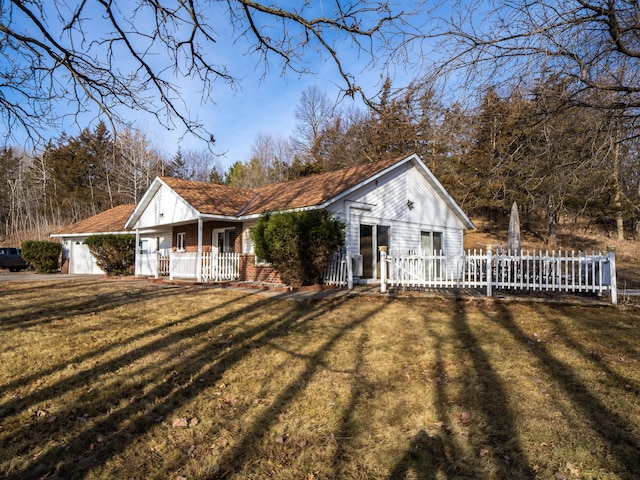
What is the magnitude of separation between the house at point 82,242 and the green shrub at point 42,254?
0.61 metres

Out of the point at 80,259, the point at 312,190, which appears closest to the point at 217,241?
the point at 312,190

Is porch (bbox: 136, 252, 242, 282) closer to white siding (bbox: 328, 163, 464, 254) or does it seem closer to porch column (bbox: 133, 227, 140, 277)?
porch column (bbox: 133, 227, 140, 277)

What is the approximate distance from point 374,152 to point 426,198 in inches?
589

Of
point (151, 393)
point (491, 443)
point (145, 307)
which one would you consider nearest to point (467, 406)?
point (491, 443)

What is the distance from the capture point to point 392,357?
5.52 meters

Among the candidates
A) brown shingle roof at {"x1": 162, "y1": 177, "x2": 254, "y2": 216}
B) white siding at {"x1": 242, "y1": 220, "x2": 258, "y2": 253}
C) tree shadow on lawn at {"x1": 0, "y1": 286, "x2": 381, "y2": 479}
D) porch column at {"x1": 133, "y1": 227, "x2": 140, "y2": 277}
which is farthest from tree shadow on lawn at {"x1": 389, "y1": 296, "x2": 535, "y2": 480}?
porch column at {"x1": 133, "y1": 227, "x2": 140, "y2": 277}

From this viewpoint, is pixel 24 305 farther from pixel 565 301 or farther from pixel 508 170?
pixel 565 301

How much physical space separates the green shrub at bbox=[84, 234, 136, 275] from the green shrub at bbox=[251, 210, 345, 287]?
39.4 ft

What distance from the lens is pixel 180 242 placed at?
20328mm

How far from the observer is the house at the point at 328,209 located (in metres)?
14.1

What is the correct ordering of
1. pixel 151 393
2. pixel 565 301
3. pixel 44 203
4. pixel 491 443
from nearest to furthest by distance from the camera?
pixel 491 443 < pixel 151 393 < pixel 565 301 < pixel 44 203

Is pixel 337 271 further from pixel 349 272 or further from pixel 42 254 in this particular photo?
pixel 42 254

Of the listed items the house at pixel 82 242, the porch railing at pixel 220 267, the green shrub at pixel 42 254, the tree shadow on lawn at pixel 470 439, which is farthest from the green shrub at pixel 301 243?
the green shrub at pixel 42 254

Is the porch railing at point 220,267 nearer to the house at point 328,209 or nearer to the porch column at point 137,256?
the house at point 328,209
